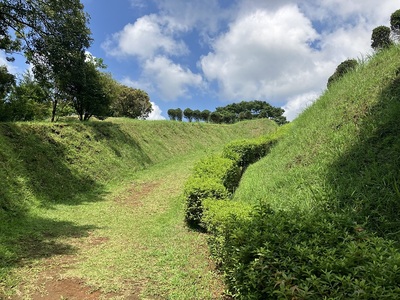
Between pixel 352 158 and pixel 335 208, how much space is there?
1549 mm

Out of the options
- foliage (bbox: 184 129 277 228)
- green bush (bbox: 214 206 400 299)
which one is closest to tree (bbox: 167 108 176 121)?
foliage (bbox: 184 129 277 228)

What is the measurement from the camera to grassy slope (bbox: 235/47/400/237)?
14.7 feet

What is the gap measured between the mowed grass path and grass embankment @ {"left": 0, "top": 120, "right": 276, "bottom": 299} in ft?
0.05

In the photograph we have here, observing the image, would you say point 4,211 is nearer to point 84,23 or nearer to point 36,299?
point 36,299

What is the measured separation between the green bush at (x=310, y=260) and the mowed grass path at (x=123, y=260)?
1.22 meters

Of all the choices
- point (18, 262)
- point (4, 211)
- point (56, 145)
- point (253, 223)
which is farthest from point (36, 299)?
point (56, 145)

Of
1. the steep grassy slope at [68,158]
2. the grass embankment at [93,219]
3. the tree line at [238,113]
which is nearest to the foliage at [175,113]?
the tree line at [238,113]

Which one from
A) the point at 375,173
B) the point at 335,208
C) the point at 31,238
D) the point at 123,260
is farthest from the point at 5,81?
the point at 375,173

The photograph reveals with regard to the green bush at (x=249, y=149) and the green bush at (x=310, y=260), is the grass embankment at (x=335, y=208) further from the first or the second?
the green bush at (x=249, y=149)

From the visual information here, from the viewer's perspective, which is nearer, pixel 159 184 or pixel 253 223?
pixel 253 223

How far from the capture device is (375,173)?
16.2 feet

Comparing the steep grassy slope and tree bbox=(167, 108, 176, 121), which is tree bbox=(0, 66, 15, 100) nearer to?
the steep grassy slope

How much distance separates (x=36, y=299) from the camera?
13.4 feet

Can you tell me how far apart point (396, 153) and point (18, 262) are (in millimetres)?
6406
